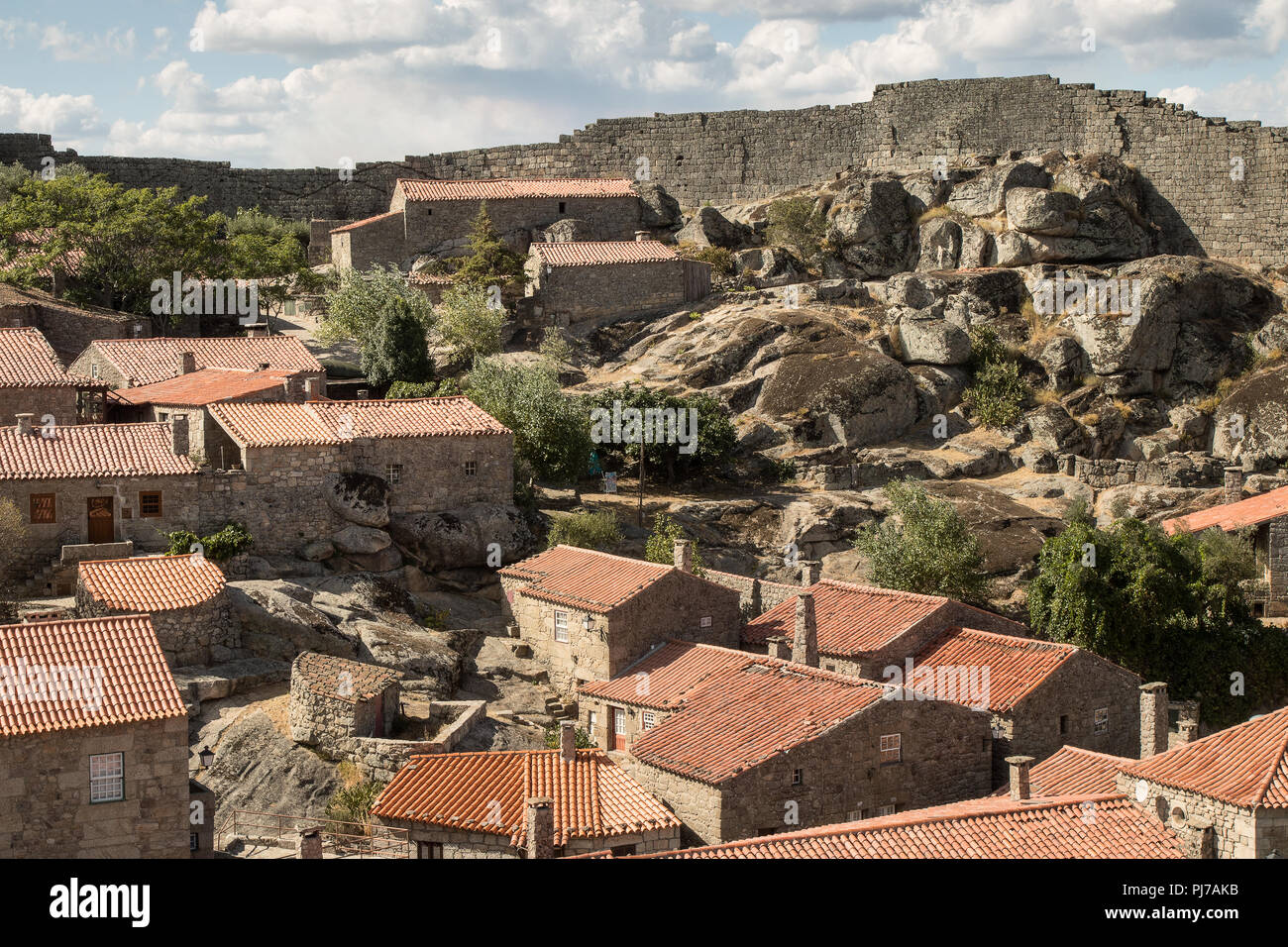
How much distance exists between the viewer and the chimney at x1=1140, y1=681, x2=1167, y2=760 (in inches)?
1161

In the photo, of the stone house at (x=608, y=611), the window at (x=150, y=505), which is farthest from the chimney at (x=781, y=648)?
the window at (x=150, y=505)

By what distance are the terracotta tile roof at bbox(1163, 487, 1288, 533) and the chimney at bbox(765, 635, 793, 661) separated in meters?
14.6

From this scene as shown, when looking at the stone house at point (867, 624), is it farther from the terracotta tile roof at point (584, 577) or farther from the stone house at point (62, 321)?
the stone house at point (62, 321)

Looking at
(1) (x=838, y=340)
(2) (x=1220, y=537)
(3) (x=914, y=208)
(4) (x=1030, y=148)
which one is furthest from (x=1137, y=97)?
(2) (x=1220, y=537)

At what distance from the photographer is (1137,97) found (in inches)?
2245

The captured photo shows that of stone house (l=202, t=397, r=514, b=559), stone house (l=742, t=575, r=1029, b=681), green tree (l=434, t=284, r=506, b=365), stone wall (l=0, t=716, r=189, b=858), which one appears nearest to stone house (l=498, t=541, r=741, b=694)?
stone house (l=742, t=575, r=1029, b=681)

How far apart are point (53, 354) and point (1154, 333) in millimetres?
33452

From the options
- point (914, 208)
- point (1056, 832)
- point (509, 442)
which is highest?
point (914, 208)

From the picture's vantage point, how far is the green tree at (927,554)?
38.2m

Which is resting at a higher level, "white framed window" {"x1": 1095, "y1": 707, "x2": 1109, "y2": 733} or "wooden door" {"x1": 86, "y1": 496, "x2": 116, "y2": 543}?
"wooden door" {"x1": 86, "y1": 496, "x2": 116, "y2": 543}

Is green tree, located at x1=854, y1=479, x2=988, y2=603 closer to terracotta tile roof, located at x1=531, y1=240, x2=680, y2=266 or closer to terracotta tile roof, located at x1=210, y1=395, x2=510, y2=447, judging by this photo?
terracotta tile roof, located at x1=210, y1=395, x2=510, y2=447
